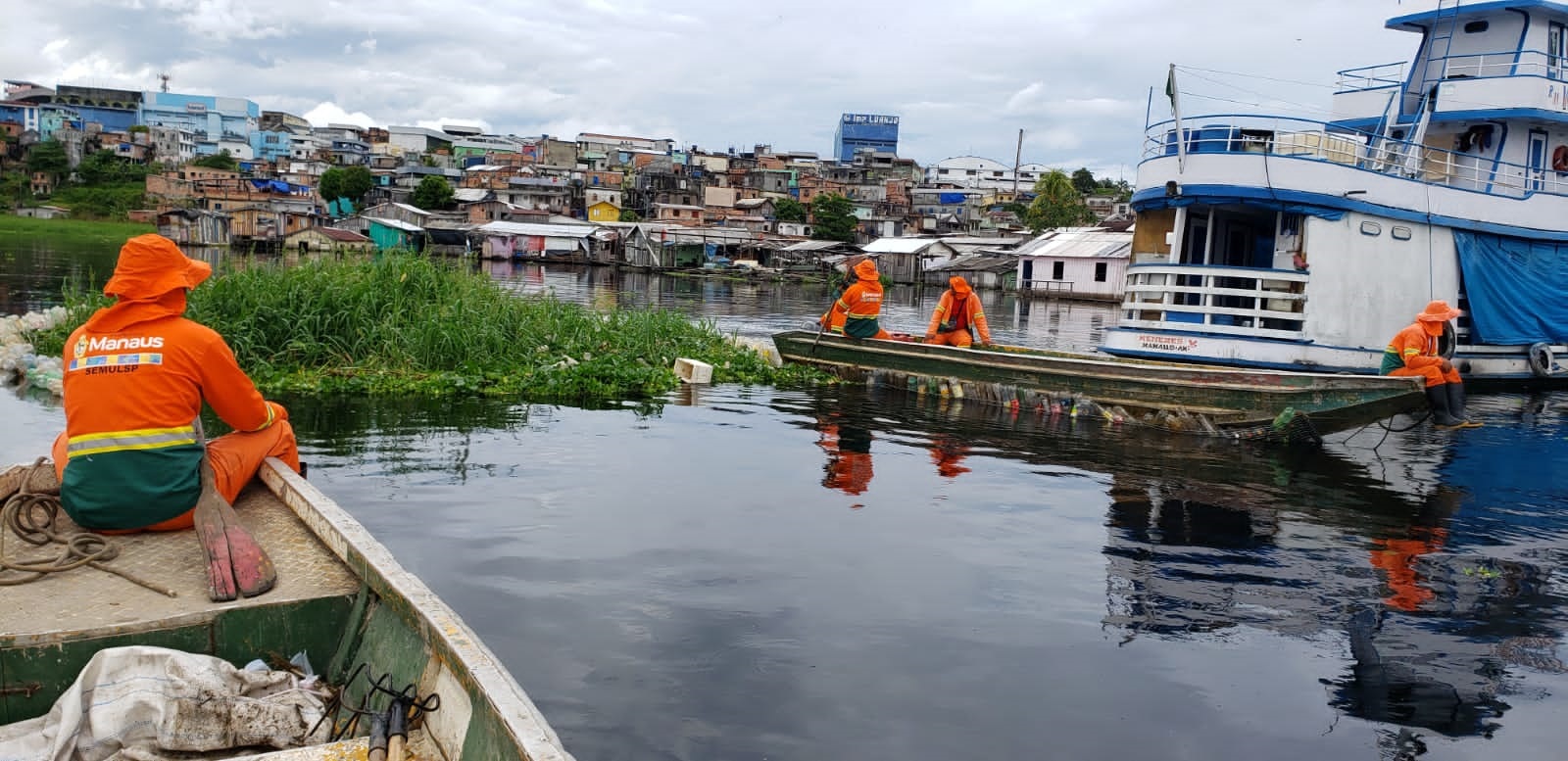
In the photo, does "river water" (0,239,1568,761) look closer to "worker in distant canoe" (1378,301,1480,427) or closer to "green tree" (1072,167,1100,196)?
"worker in distant canoe" (1378,301,1480,427)

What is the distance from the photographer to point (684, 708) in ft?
16.5

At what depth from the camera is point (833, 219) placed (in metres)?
68.2

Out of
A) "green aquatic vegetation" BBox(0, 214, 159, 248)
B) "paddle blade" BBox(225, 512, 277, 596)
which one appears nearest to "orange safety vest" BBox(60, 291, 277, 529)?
"paddle blade" BBox(225, 512, 277, 596)

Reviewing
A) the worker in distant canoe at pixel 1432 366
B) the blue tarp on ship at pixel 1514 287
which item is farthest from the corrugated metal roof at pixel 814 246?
the worker in distant canoe at pixel 1432 366

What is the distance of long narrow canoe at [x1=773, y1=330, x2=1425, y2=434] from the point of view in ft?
36.2

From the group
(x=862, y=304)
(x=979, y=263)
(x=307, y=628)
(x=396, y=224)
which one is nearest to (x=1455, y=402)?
(x=862, y=304)

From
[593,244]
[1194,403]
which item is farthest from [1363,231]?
[593,244]

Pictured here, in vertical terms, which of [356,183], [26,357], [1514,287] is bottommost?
[26,357]

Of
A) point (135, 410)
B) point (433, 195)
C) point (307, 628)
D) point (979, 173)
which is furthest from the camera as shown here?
point (979, 173)

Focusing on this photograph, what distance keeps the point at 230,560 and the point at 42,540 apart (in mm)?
1108

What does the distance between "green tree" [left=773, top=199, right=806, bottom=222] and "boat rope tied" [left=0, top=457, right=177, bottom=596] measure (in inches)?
2629

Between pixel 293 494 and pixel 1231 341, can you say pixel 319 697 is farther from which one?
pixel 1231 341

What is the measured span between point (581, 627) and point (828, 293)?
43099mm

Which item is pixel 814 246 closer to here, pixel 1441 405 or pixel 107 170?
pixel 107 170
